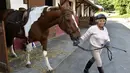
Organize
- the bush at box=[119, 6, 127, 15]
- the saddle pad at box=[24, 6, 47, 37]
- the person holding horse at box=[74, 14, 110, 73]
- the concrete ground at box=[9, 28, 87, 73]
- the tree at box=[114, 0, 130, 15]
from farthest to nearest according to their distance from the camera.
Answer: the bush at box=[119, 6, 127, 15], the tree at box=[114, 0, 130, 15], the concrete ground at box=[9, 28, 87, 73], the saddle pad at box=[24, 6, 47, 37], the person holding horse at box=[74, 14, 110, 73]

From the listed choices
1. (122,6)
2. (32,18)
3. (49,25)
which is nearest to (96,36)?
(49,25)

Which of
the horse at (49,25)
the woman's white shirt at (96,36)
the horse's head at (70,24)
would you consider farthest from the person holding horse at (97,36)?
the horse at (49,25)

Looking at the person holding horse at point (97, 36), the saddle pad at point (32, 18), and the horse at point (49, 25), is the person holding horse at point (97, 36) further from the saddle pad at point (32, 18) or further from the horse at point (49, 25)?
the saddle pad at point (32, 18)

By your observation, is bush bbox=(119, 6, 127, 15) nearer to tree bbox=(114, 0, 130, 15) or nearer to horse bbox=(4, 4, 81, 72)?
tree bbox=(114, 0, 130, 15)

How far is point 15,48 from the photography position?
7617 mm

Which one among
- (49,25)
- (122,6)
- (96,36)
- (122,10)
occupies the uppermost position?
(49,25)

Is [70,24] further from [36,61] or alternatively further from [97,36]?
[36,61]

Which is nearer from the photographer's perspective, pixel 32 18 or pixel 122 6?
pixel 32 18

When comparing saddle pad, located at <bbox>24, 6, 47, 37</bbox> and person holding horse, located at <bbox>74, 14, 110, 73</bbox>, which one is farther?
saddle pad, located at <bbox>24, 6, 47, 37</bbox>

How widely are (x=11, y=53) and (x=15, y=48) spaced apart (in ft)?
2.47

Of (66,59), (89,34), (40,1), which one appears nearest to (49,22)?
(89,34)

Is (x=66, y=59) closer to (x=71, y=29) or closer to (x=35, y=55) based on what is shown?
(x=35, y=55)

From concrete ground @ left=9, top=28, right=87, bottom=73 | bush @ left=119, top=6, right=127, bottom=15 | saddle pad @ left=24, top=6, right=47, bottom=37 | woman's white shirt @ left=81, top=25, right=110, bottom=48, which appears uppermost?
saddle pad @ left=24, top=6, right=47, bottom=37

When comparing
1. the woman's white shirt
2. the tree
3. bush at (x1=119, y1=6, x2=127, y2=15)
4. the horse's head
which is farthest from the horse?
bush at (x1=119, y1=6, x2=127, y2=15)
